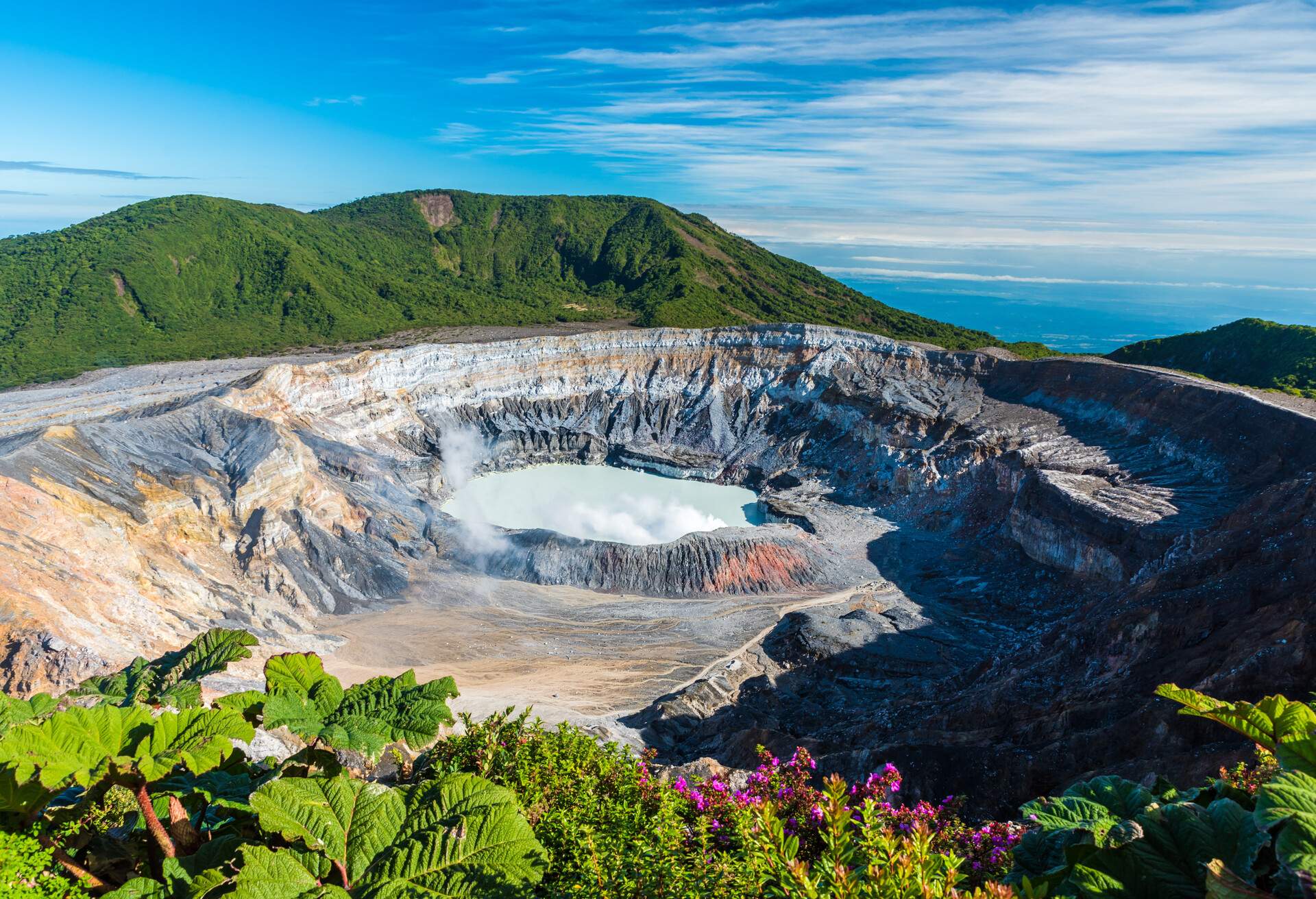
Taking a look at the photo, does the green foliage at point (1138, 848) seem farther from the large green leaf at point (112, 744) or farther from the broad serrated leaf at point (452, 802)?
the large green leaf at point (112, 744)

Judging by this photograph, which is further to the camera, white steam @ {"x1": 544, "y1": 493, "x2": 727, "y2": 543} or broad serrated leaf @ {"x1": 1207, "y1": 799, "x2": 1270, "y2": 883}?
white steam @ {"x1": 544, "y1": 493, "x2": 727, "y2": 543}

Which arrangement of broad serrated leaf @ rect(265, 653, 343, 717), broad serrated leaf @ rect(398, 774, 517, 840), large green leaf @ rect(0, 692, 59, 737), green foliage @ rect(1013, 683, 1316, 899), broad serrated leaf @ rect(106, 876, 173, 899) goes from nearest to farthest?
green foliage @ rect(1013, 683, 1316, 899), broad serrated leaf @ rect(106, 876, 173, 899), broad serrated leaf @ rect(398, 774, 517, 840), large green leaf @ rect(0, 692, 59, 737), broad serrated leaf @ rect(265, 653, 343, 717)

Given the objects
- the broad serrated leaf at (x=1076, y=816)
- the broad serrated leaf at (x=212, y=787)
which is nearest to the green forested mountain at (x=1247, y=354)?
the broad serrated leaf at (x=1076, y=816)

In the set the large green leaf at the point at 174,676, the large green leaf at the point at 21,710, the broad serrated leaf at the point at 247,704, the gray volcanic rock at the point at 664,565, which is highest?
the large green leaf at the point at 174,676

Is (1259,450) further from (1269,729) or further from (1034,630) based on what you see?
(1269,729)

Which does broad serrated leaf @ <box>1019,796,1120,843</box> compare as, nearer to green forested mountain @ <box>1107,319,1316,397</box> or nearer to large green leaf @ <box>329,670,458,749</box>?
large green leaf @ <box>329,670,458,749</box>

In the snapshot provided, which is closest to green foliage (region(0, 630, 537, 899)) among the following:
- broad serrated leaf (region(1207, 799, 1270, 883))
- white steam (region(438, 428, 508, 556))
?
broad serrated leaf (region(1207, 799, 1270, 883))
